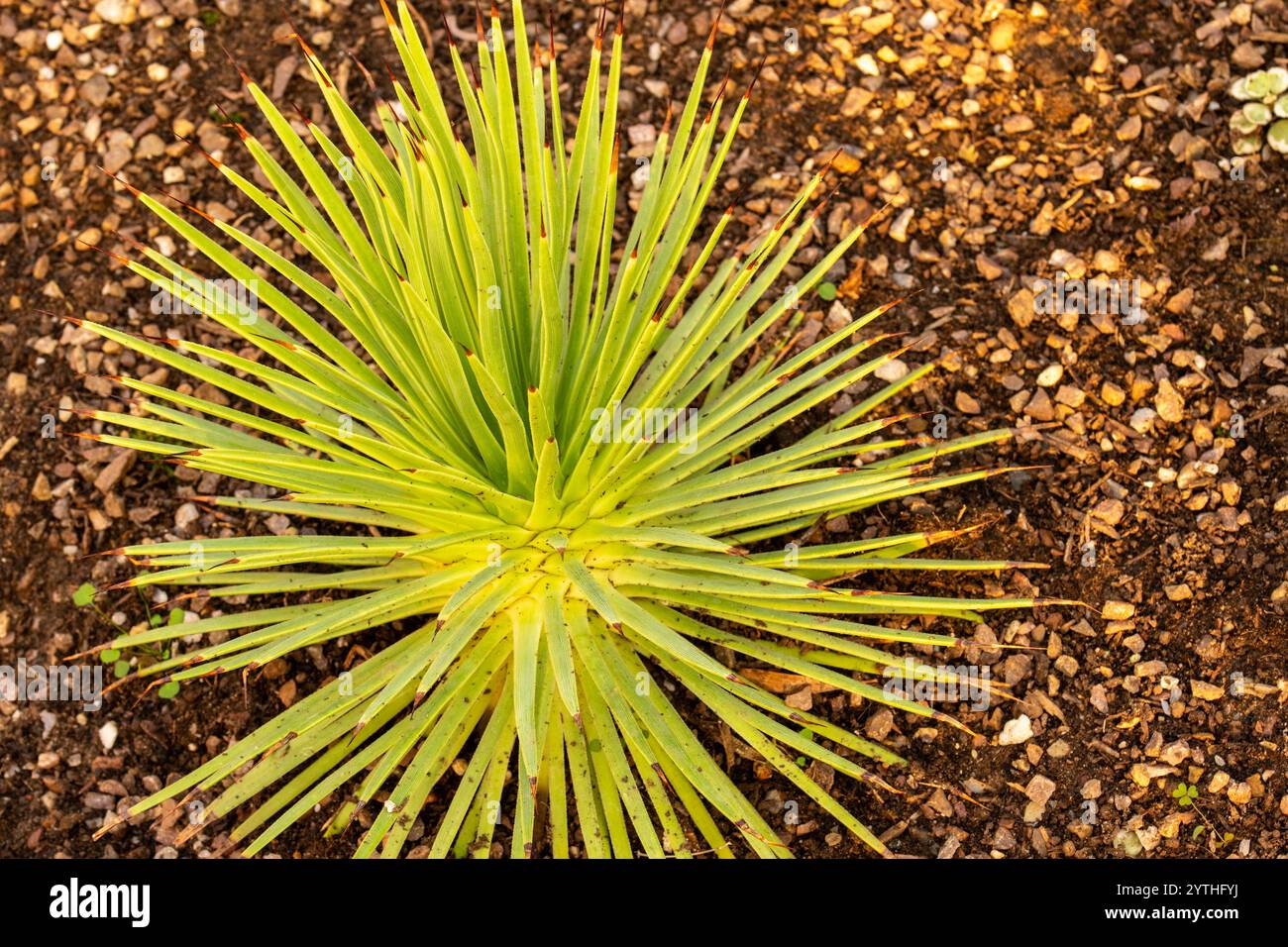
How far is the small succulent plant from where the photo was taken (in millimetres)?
3490

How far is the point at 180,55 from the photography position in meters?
3.89

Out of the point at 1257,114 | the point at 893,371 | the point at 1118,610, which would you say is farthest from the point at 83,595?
the point at 1257,114

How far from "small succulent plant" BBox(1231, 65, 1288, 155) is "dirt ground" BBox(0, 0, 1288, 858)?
0.16ft

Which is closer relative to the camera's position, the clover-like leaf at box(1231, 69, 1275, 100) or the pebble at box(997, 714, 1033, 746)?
the pebble at box(997, 714, 1033, 746)

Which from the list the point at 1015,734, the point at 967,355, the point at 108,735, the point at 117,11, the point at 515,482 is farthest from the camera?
the point at 117,11

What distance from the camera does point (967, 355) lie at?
3.36 meters

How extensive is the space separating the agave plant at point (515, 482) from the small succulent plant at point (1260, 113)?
1.45 meters

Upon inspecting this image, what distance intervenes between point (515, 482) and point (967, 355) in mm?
1415

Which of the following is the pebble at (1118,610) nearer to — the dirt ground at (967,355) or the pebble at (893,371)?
the dirt ground at (967,355)

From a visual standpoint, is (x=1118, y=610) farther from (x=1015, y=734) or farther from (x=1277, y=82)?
(x=1277, y=82)

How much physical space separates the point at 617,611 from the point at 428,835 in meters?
0.89

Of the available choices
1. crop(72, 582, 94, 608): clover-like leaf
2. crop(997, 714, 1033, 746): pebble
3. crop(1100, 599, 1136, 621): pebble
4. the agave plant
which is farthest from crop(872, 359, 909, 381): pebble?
crop(72, 582, 94, 608): clover-like leaf

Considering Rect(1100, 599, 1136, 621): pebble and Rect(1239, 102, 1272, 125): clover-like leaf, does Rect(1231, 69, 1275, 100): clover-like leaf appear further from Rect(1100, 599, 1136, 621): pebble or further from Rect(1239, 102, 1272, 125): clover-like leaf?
Rect(1100, 599, 1136, 621): pebble

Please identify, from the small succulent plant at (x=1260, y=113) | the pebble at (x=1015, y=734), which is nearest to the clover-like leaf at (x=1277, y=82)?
the small succulent plant at (x=1260, y=113)
